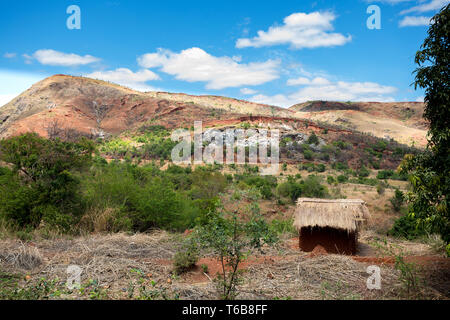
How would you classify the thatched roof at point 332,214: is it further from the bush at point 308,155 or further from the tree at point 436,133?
the bush at point 308,155

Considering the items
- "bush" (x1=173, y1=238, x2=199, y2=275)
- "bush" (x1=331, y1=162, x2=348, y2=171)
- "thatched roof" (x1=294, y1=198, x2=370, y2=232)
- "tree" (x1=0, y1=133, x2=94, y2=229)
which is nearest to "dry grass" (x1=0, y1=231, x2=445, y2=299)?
"bush" (x1=173, y1=238, x2=199, y2=275)

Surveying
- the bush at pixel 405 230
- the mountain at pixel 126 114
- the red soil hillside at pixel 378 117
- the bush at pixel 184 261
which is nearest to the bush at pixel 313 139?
the mountain at pixel 126 114

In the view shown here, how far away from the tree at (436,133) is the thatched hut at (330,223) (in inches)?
132

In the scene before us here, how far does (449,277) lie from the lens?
641cm

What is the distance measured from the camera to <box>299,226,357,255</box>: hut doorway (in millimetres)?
9062

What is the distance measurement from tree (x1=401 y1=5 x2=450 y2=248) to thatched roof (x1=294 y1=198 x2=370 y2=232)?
129 inches

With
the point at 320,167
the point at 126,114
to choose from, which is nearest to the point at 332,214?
the point at 320,167

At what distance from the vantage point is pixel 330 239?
30.2 ft

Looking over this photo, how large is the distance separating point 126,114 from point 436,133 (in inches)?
2201

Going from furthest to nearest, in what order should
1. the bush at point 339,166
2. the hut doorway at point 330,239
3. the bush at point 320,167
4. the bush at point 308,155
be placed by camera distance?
the bush at point 308,155
the bush at point 339,166
the bush at point 320,167
the hut doorway at point 330,239

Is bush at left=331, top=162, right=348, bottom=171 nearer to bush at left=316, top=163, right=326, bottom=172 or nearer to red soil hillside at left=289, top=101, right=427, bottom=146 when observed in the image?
bush at left=316, top=163, right=326, bottom=172

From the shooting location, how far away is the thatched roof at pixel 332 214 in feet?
28.9
